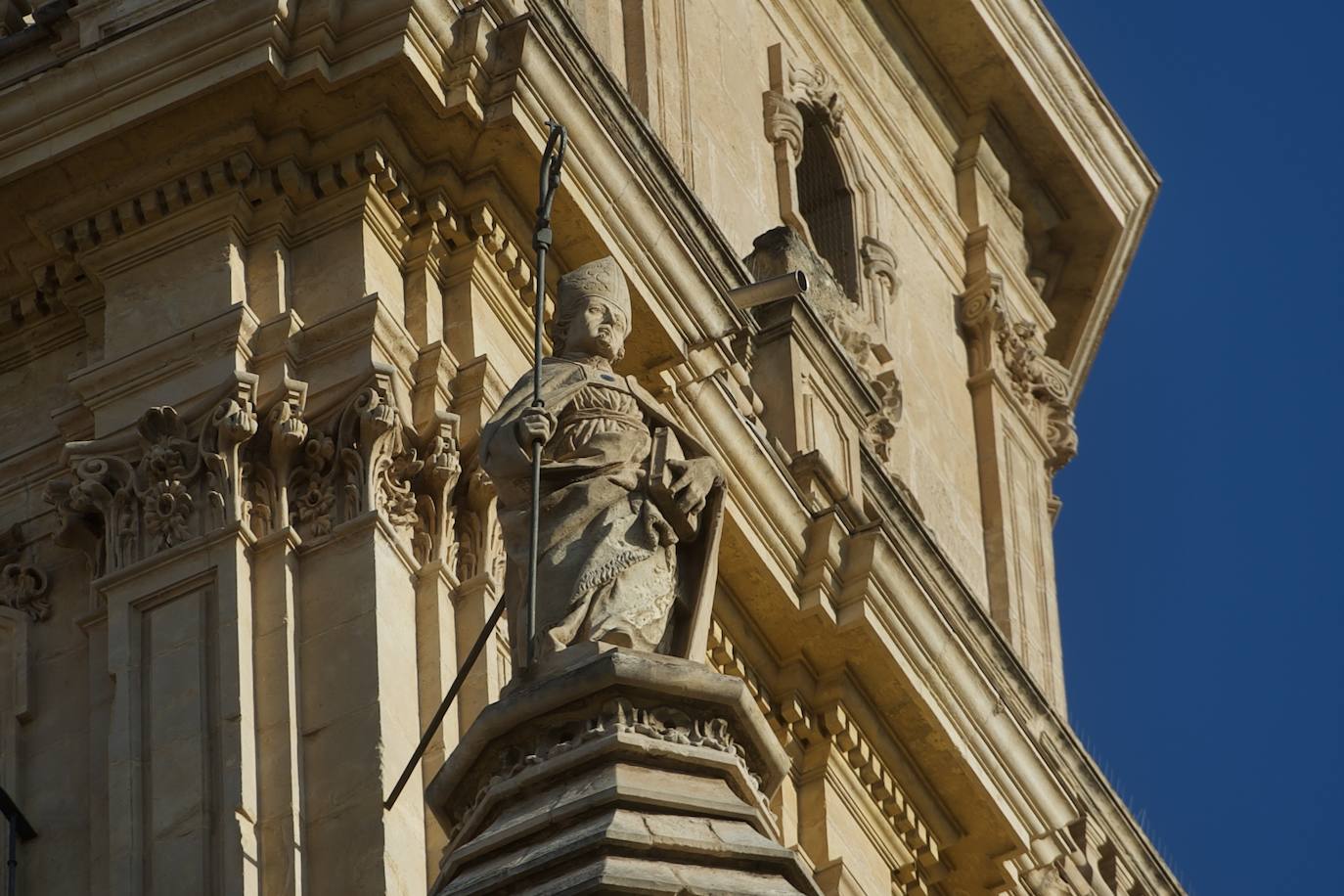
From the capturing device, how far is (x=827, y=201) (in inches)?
1345

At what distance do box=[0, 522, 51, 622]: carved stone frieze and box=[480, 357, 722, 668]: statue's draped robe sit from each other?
481 centimetres

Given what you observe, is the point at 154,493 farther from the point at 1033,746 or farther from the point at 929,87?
the point at 929,87

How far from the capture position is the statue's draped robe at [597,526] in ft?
62.7

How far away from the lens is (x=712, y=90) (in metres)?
32.3

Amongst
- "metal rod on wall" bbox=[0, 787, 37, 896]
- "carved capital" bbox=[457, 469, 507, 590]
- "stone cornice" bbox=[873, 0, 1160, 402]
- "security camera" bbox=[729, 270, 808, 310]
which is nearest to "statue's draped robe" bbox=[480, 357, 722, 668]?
"carved capital" bbox=[457, 469, 507, 590]

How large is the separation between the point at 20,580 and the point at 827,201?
1104 centimetres

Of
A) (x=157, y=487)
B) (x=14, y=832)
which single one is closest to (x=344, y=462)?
(x=157, y=487)

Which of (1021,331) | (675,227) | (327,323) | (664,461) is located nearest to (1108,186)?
(1021,331)

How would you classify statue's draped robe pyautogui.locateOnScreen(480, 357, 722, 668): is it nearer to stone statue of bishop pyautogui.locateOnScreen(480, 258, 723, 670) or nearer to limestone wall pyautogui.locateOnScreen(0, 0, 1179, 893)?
stone statue of bishop pyautogui.locateOnScreen(480, 258, 723, 670)

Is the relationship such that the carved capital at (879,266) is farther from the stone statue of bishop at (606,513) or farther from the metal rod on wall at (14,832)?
the stone statue of bishop at (606,513)

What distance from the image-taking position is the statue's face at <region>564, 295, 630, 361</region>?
20.5 m

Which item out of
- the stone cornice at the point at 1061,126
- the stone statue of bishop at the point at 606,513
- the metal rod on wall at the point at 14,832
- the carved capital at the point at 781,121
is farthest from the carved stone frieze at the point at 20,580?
the stone cornice at the point at 1061,126

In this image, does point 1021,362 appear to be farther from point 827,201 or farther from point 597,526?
point 597,526

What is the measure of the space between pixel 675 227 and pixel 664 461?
611cm
